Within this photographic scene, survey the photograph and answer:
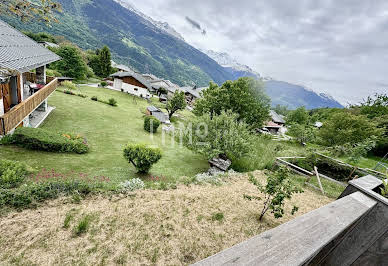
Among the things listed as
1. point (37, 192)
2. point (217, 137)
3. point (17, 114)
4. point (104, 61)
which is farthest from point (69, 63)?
point (37, 192)

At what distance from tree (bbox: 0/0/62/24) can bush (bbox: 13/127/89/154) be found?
435 inches

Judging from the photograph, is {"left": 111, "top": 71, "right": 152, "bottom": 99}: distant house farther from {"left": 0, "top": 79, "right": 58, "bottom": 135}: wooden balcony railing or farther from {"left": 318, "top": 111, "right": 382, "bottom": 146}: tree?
{"left": 318, "top": 111, "right": 382, "bottom": 146}: tree

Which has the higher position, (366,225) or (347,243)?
(366,225)

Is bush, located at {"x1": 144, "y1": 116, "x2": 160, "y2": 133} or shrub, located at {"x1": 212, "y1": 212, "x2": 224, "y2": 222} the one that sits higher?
shrub, located at {"x1": 212, "y1": 212, "x2": 224, "y2": 222}

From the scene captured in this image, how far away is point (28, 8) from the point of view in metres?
3.04

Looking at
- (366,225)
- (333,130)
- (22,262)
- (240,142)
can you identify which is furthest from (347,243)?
(333,130)

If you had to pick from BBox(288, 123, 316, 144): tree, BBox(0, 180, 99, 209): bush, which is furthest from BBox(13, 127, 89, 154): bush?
BBox(288, 123, 316, 144): tree

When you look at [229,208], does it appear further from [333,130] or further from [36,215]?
[333,130]

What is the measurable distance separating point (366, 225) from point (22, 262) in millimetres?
5946

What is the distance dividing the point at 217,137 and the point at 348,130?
2485 cm

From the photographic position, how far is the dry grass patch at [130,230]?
13.6ft

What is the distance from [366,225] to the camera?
1.60m

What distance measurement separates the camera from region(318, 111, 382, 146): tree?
27219 millimetres

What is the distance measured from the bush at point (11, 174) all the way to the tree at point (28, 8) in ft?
→ 24.2
